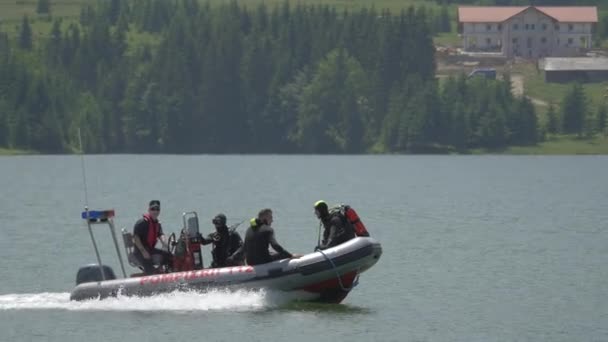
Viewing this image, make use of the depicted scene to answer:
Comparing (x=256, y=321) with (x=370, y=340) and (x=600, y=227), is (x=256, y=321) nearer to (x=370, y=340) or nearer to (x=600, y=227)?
(x=370, y=340)

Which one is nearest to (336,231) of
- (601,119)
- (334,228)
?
(334,228)

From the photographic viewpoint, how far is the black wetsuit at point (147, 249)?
35156mm

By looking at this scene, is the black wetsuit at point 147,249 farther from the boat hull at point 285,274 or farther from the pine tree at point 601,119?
the pine tree at point 601,119

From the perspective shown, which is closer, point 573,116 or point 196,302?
point 196,302

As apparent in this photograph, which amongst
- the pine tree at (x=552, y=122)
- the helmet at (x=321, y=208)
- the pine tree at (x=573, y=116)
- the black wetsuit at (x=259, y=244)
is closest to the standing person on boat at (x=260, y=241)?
the black wetsuit at (x=259, y=244)

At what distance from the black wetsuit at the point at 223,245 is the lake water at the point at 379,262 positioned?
1.04m

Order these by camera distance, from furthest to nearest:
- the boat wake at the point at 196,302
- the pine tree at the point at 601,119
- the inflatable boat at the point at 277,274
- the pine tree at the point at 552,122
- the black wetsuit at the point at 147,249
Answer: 1. the pine tree at the point at 552,122
2. the pine tree at the point at 601,119
3. the black wetsuit at the point at 147,249
4. the boat wake at the point at 196,302
5. the inflatable boat at the point at 277,274

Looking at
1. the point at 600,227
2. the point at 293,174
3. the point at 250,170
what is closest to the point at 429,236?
the point at 600,227

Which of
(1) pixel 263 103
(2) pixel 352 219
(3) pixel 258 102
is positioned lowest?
(1) pixel 263 103

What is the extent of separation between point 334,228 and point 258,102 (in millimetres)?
147820

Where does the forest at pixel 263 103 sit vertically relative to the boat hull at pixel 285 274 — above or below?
below

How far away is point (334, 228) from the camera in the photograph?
35.4 m

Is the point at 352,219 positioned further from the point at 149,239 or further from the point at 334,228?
the point at 149,239

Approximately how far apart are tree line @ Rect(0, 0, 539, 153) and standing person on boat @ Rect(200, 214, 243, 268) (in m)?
130
